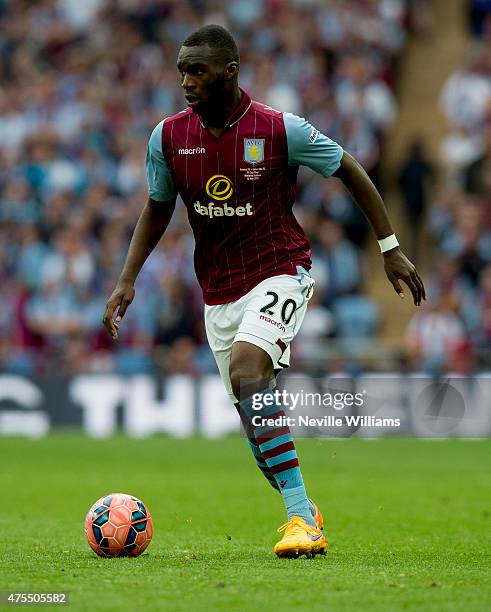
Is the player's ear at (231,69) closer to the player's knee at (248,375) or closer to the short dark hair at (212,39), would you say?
the short dark hair at (212,39)

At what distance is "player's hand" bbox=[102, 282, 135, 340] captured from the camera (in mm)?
7680

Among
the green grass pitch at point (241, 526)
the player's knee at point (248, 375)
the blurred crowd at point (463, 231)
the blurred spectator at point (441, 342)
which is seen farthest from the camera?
the blurred crowd at point (463, 231)

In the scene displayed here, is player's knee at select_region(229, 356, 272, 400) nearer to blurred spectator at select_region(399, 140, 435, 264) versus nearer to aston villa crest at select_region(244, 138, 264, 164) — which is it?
aston villa crest at select_region(244, 138, 264, 164)

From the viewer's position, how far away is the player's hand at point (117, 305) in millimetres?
7680

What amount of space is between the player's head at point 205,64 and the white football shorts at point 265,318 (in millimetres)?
1104

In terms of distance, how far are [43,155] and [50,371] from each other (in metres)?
4.13

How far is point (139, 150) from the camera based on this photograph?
21.5 metres

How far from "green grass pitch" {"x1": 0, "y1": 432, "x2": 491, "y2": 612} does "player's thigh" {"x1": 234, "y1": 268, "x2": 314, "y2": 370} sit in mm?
1172

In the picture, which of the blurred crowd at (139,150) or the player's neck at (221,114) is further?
the blurred crowd at (139,150)

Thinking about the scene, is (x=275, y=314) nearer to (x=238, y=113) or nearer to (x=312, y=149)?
(x=312, y=149)

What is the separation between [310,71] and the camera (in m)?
22.0

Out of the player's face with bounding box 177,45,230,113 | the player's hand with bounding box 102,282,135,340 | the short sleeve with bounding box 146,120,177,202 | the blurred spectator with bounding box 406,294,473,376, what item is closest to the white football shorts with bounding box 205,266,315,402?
the player's hand with bounding box 102,282,135,340

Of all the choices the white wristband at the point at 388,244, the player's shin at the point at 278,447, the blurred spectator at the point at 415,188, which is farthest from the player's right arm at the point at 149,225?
the blurred spectator at the point at 415,188

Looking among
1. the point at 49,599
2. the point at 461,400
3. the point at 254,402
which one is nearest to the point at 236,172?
the point at 254,402
